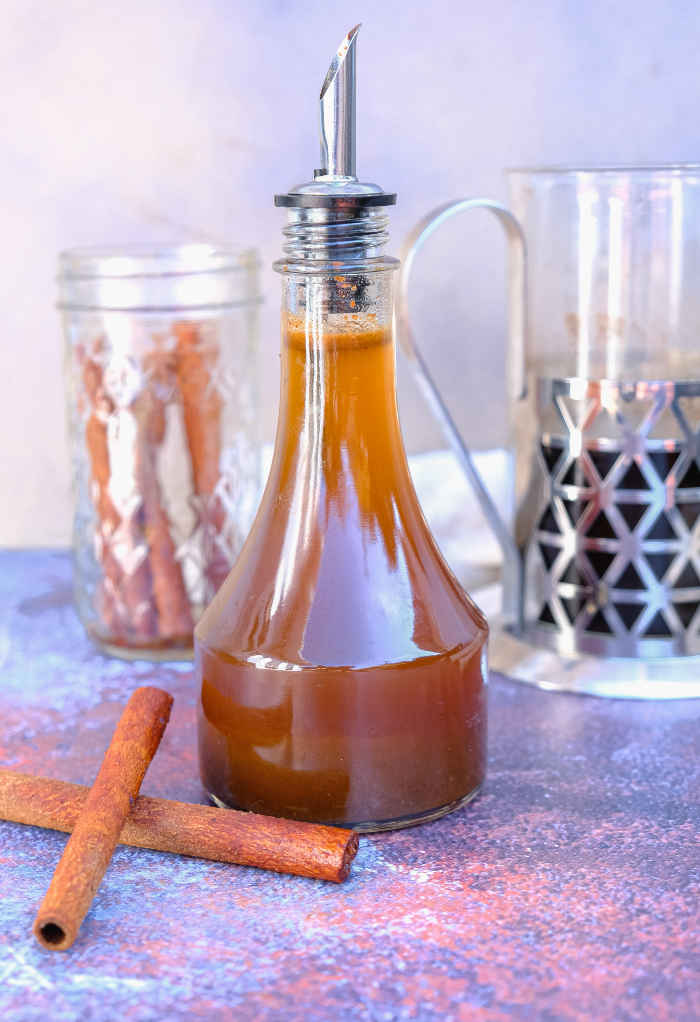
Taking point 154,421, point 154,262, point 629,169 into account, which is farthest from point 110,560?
point 629,169

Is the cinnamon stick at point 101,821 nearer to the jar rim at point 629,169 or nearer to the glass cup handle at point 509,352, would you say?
the glass cup handle at point 509,352

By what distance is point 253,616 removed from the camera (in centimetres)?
52

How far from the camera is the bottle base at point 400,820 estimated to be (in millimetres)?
514

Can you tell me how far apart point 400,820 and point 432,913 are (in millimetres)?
69

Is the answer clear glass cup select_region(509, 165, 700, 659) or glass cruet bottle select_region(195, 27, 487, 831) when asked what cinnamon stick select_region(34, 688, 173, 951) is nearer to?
glass cruet bottle select_region(195, 27, 487, 831)

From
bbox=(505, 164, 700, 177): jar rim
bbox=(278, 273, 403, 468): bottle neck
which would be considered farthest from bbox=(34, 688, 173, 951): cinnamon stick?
bbox=(505, 164, 700, 177): jar rim

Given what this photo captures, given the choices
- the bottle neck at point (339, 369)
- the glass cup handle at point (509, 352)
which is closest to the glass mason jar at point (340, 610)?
the bottle neck at point (339, 369)

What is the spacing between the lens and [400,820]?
52 centimetres

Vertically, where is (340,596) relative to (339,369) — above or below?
below

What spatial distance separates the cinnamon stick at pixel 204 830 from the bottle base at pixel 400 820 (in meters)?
0.02

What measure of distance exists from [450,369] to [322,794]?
1.74ft

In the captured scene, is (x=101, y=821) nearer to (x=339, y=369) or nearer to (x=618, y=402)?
(x=339, y=369)

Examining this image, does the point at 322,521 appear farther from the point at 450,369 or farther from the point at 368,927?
the point at 450,369

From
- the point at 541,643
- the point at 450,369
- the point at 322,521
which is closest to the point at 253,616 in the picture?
the point at 322,521
